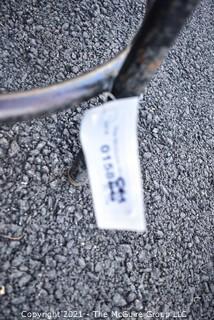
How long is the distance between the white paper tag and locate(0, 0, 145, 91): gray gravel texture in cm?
72

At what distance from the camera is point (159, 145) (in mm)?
1534

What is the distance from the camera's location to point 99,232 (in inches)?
49.3

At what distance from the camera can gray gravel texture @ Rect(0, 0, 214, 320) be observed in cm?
112

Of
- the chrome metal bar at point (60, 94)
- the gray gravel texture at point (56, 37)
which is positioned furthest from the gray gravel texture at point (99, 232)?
the gray gravel texture at point (56, 37)

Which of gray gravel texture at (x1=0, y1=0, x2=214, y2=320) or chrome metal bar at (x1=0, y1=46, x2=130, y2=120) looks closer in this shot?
chrome metal bar at (x1=0, y1=46, x2=130, y2=120)

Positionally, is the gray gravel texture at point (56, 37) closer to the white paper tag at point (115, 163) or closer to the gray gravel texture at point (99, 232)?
the gray gravel texture at point (99, 232)

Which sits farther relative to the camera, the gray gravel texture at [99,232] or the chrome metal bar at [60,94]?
the gray gravel texture at [99,232]

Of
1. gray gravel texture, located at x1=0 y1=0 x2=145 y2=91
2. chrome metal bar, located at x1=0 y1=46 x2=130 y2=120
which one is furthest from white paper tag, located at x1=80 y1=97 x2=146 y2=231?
gray gravel texture, located at x1=0 y1=0 x2=145 y2=91

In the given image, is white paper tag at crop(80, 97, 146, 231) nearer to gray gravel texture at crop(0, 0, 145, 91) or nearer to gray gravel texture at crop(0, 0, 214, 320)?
gray gravel texture at crop(0, 0, 214, 320)

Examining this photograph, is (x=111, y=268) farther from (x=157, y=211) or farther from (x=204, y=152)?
(x=204, y=152)

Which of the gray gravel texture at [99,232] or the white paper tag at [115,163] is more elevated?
the white paper tag at [115,163]

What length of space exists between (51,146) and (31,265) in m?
0.44

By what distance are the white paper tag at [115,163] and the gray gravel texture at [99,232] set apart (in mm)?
142

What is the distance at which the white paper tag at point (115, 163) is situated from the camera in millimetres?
748
